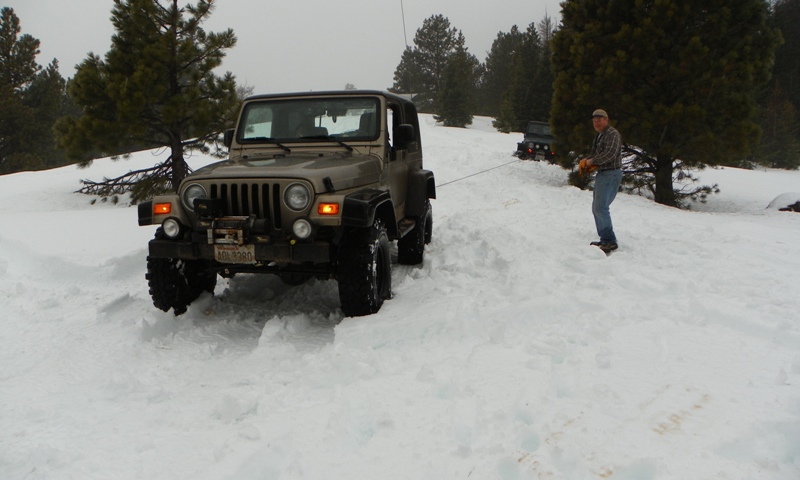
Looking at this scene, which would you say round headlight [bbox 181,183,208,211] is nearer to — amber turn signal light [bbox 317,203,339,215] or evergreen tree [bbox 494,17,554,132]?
amber turn signal light [bbox 317,203,339,215]

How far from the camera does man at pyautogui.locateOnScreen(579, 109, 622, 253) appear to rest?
6.20 meters

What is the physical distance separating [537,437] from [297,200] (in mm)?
2421

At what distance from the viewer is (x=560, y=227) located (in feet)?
25.2

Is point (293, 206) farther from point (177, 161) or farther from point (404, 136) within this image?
point (177, 161)

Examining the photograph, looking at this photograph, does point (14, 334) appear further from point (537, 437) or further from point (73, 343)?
point (537, 437)

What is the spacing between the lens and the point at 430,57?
186 feet

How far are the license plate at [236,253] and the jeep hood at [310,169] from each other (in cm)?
54

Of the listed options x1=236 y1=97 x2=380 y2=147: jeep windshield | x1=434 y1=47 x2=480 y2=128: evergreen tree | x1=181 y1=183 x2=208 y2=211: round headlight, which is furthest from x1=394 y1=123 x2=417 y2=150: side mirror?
x1=434 y1=47 x2=480 y2=128: evergreen tree

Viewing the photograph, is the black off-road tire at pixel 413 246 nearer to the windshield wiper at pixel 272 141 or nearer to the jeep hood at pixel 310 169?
the jeep hood at pixel 310 169

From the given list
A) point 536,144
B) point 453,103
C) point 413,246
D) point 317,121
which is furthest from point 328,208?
point 453,103

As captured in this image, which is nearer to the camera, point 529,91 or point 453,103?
point 529,91

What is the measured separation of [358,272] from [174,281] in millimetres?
1664

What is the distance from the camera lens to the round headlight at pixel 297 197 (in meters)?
4.09

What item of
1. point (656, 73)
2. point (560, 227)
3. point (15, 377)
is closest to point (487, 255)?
point (560, 227)
